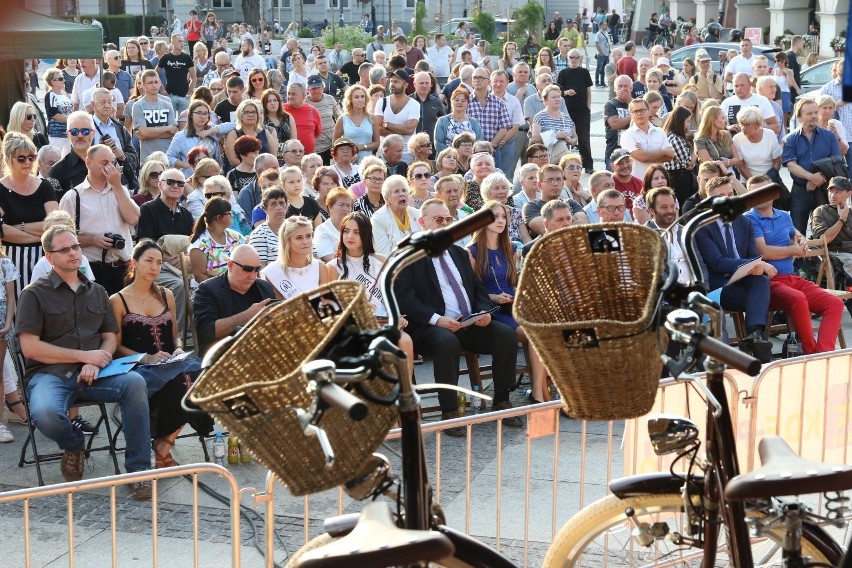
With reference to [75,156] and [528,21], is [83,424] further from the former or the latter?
[528,21]

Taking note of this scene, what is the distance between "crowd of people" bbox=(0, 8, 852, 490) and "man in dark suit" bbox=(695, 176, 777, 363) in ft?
0.06

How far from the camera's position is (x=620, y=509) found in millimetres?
3900

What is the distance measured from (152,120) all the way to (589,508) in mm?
12365

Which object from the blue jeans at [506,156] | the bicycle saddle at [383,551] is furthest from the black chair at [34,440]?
the blue jeans at [506,156]

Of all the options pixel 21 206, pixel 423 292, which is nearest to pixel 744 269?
pixel 423 292

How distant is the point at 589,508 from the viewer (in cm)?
397

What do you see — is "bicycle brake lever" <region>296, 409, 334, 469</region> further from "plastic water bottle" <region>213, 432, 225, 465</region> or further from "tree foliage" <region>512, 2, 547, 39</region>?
"tree foliage" <region>512, 2, 547, 39</region>

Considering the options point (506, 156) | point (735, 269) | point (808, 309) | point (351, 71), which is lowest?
point (808, 309)

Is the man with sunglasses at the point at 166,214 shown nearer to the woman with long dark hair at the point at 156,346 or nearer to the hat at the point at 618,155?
the woman with long dark hair at the point at 156,346

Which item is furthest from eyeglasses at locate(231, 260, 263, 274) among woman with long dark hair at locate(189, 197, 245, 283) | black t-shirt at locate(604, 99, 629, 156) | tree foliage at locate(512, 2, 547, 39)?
tree foliage at locate(512, 2, 547, 39)

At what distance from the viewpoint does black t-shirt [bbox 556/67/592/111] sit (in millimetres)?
18891

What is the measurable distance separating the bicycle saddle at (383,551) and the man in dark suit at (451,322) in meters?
5.43

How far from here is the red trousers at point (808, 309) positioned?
9750 millimetres

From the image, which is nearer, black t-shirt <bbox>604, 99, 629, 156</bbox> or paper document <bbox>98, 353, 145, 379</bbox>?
paper document <bbox>98, 353, 145, 379</bbox>
